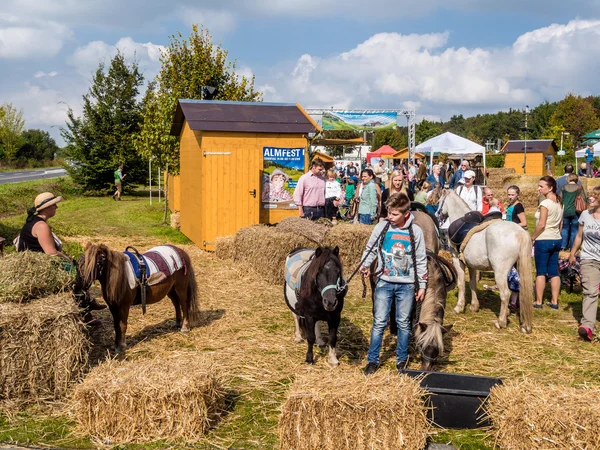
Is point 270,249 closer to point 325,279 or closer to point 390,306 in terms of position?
point 325,279

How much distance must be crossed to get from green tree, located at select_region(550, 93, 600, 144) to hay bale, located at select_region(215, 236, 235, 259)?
58.5m

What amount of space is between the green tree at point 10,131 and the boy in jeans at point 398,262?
66419 mm

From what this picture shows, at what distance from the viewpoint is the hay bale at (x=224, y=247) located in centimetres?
1273

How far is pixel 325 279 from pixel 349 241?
17.9 feet

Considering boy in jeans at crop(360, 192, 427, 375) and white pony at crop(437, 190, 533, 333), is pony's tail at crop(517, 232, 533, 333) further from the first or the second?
boy in jeans at crop(360, 192, 427, 375)

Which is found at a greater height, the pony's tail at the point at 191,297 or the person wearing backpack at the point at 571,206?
the person wearing backpack at the point at 571,206

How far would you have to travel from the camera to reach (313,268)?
5910 millimetres

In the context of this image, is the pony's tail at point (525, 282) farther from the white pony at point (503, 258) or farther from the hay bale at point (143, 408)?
the hay bale at point (143, 408)

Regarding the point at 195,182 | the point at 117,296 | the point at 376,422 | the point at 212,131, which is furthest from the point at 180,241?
the point at 376,422

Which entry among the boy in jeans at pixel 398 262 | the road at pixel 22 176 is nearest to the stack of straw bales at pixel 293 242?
the boy in jeans at pixel 398 262

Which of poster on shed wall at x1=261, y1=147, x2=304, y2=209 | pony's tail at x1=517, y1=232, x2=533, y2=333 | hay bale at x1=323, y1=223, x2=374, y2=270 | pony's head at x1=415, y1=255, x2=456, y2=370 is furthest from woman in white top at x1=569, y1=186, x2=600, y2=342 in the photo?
poster on shed wall at x1=261, y1=147, x2=304, y2=209

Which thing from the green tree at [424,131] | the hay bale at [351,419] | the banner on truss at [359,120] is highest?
the green tree at [424,131]

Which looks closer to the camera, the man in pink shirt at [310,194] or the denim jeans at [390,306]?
the denim jeans at [390,306]

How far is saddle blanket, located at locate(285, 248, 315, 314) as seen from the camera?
6.50 meters
